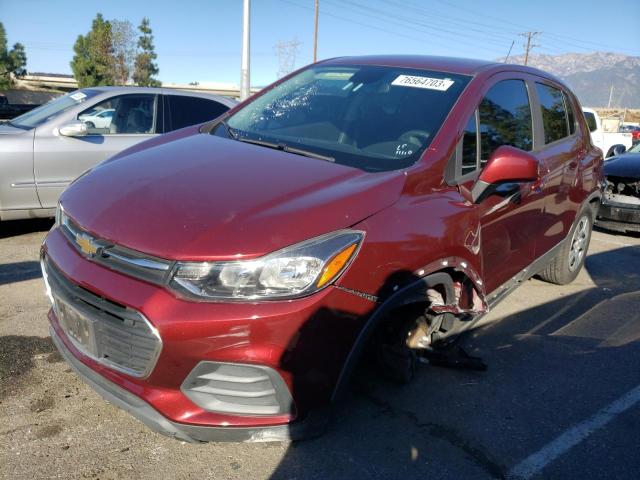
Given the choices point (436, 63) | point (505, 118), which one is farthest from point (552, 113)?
point (436, 63)

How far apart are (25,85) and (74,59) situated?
1379 cm

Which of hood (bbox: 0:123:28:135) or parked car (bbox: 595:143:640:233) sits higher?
hood (bbox: 0:123:28:135)

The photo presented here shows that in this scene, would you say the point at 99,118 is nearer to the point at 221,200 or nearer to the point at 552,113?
the point at 221,200

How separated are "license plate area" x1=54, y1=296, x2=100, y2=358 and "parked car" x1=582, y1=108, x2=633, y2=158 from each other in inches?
437

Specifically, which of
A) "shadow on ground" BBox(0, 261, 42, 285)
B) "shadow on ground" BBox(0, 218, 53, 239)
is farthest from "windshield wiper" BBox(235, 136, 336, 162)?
"shadow on ground" BBox(0, 218, 53, 239)

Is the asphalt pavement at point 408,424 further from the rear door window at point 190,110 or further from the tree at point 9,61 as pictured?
the tree at point 9,61

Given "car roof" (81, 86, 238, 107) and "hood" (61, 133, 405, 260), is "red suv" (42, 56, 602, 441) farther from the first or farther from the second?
"car roof" (81, 86, 238, 107)

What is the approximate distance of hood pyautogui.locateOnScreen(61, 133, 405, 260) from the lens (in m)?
2.13

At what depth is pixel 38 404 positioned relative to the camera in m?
2.80

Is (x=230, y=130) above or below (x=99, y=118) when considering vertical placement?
above

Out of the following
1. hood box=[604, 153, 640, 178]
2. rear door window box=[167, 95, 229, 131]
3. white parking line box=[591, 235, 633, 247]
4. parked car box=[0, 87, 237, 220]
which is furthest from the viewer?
hood box=[604, 153, 640, 178]

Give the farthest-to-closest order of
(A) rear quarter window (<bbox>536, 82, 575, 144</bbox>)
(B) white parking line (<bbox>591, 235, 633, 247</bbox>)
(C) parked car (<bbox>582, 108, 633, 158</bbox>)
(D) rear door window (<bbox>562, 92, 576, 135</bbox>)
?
(C) parked car (<bbox>582, 108, 633, 158</bbox>) < (B) white parking line (<bbox>591, 235, 633, 247</bbox>) < (D) rear door window (<bbox>562, 92, 576, 135</bbox>) < (A) rear quarter window (<bbox>536, 82, 575, 144</bbox>)

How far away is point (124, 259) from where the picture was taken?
219 cm

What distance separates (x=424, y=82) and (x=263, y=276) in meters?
1.90
